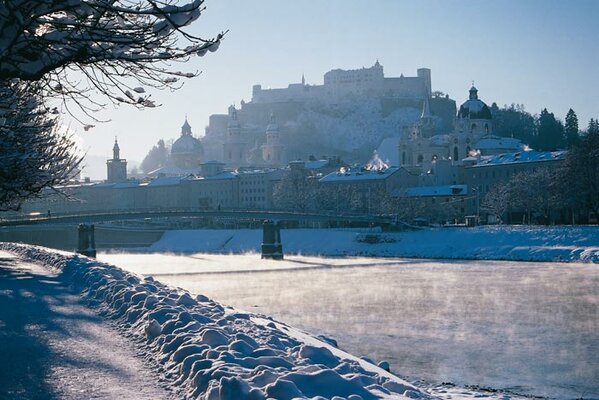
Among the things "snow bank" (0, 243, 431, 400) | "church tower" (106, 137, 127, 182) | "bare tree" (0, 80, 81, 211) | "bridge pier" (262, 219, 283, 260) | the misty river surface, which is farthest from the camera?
"church tower" (106, 137, 127, 182)

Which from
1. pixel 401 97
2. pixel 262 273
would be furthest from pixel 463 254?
pixel 401 97

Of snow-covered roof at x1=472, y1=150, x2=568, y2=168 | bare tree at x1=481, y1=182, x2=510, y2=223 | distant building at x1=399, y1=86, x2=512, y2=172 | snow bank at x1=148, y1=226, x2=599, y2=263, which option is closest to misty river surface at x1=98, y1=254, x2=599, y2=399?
snow bank at x1=148, y1=226, x2=599, y2=263

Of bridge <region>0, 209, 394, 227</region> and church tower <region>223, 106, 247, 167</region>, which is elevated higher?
church tower <region>223, 106, 247, 167</region>

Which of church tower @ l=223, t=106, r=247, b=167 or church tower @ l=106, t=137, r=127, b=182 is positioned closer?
church tower @ l=106, t=137, r=127, b=182

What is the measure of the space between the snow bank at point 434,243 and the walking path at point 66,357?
38680mm

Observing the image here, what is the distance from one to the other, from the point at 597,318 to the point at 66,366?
662 inches

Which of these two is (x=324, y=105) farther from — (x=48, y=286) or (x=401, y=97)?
(x=48, y=286)

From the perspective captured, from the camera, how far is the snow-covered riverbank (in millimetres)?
6875

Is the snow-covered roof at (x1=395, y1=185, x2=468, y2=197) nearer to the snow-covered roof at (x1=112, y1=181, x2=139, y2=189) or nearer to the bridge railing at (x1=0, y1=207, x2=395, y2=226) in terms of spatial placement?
the bridge railing at (x1=0, y1=207, x2=395, y2=226)

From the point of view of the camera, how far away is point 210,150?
183375mm

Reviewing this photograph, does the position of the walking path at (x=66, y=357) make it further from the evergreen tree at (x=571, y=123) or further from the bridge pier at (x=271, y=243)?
the evergreen tree at (x=571, y=123)

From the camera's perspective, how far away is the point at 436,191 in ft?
292

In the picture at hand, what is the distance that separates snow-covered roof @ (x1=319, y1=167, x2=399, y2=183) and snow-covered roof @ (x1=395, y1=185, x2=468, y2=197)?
3398 mm

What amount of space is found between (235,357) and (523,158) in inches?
3176
